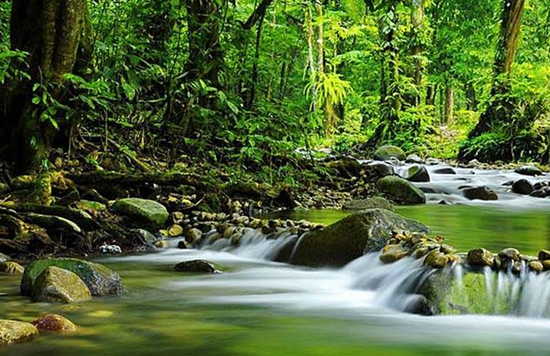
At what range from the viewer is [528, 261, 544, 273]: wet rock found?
137 inches

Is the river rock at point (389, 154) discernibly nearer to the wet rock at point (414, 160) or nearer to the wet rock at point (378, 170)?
the wet rock at point (414, 160)

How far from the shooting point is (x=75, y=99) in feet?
19.4

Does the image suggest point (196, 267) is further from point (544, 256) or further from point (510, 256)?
point (544, 256)

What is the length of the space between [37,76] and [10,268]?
7.67ft

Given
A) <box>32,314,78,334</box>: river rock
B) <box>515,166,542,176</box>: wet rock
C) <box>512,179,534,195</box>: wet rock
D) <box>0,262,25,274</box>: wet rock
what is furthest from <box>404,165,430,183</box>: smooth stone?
A: <box>32,314,78,334</box>: river rock

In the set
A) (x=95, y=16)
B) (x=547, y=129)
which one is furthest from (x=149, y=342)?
(x=547, y=129)

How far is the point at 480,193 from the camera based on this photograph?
10.5 meters

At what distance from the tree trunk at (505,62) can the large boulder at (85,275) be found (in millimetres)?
13954

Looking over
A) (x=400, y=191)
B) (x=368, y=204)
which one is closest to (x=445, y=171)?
(x=400, y=191)

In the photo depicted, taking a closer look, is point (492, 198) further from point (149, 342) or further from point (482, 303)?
point (149, 342)

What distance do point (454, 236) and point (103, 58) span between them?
3.81 meters

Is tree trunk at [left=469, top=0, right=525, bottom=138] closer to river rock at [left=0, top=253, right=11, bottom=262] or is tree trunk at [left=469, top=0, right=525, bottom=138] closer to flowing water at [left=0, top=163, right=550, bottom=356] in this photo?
flowing water at [left=0, top=163, right=550, bottom=356]

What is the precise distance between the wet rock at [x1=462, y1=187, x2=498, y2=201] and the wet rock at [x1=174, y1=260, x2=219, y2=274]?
22.3ft

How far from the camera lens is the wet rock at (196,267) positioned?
15.1 feet
